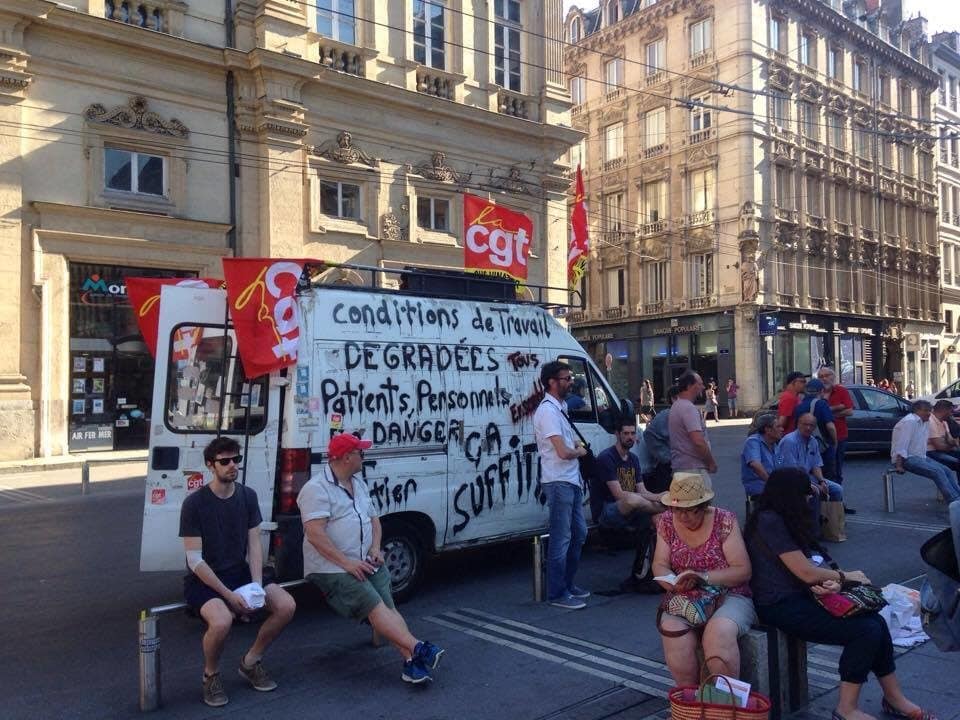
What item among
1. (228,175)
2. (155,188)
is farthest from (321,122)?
(155,188)

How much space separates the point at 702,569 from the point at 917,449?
7.74 meters

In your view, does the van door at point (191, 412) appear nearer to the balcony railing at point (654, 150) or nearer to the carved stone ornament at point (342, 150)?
the carved stone ornament at point (342, 150)

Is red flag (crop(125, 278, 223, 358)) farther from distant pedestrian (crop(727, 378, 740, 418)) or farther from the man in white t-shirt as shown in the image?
distant pedestrian (crop(727, 378, 740, 418))

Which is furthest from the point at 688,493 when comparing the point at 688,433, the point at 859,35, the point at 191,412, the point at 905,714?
the point at 859,35

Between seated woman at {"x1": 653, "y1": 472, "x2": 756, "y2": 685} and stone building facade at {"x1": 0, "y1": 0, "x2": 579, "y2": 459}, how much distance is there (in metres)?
16.2

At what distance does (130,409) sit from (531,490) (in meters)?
14.6

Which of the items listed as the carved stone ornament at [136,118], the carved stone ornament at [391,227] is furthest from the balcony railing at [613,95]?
the carved stone ornament at [136,118]

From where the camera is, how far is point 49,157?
1805 cm

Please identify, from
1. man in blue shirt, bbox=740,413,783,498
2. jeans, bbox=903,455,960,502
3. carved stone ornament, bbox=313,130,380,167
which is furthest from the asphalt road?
carved stone ornament, bbox=313,130,380,167

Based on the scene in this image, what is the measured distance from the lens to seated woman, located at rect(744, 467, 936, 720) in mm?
4277

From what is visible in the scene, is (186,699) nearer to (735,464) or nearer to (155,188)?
(735,464)

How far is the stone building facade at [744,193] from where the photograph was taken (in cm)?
3728

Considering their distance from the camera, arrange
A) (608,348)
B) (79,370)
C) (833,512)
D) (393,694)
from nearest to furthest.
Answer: (393,694) < (833,512) < (79,370) < (608,348)

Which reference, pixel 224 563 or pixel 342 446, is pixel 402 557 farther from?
pixel 224 563
